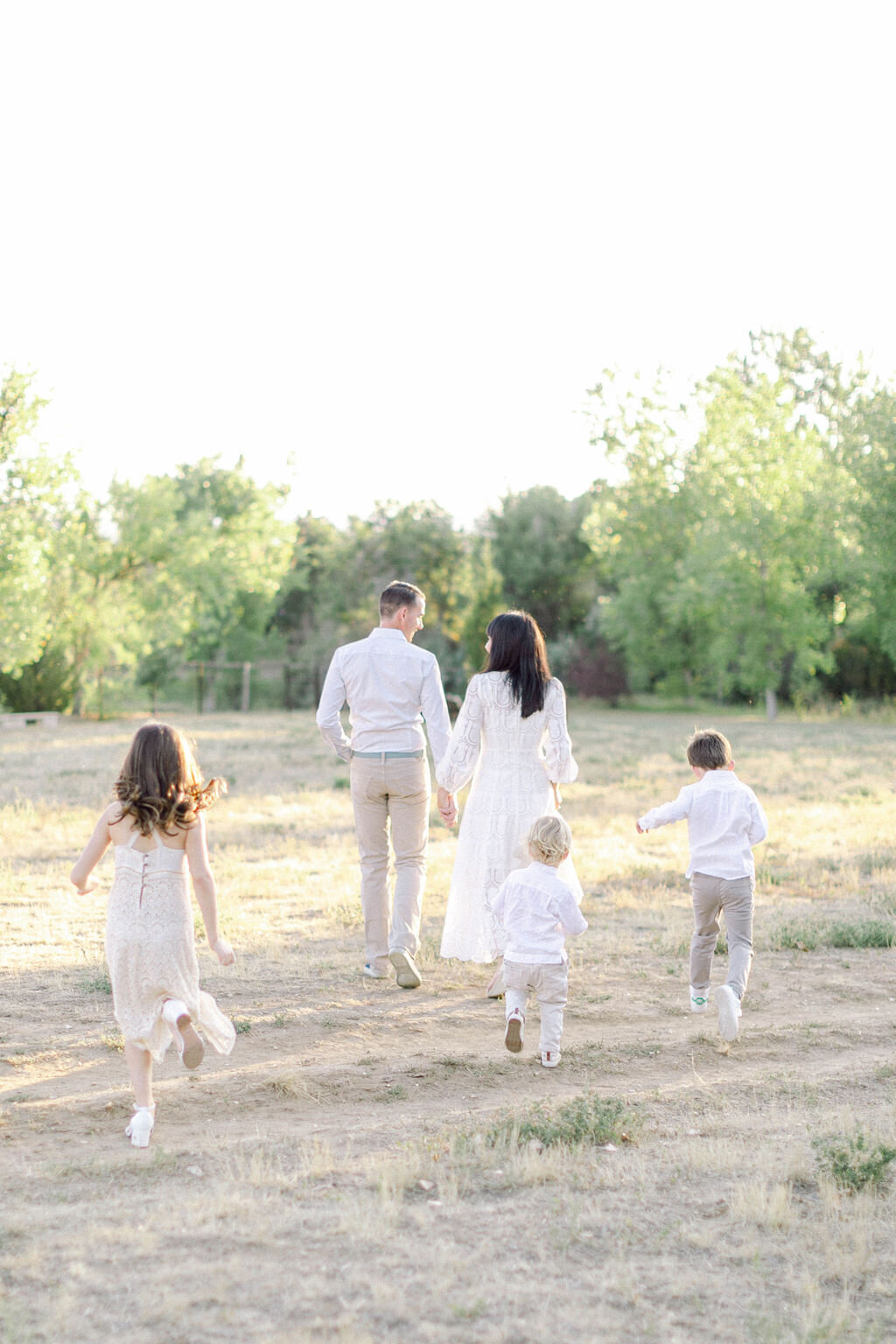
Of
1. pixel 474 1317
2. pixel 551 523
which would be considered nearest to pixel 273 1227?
pixel 474 1317

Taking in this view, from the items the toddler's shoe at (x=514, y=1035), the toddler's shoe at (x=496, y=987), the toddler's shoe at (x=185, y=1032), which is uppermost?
the toddler's shoe at (x=185, y=1032)

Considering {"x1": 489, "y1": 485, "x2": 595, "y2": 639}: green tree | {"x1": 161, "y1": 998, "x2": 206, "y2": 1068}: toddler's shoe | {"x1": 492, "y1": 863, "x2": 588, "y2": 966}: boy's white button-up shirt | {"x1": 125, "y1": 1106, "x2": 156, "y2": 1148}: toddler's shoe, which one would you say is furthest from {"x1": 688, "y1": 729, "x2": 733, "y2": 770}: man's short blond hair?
{"x1": 489, "y1": 485, "x2": 595, "y2": 639}: green tree

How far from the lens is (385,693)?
22.5 feet

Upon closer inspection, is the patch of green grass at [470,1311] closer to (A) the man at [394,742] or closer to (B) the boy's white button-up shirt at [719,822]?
(B) the boy's white button-up shirt at [719,822]

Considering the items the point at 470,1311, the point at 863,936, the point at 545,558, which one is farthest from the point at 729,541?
the point at 470,1311

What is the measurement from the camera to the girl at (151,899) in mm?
4578

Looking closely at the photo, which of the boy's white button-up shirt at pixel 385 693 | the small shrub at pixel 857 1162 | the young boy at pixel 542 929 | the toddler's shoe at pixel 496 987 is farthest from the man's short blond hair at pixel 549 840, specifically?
the small shrub at pixel 857 1162

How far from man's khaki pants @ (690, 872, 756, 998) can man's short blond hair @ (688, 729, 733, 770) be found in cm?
56

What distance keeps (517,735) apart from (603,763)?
15084 millimetres

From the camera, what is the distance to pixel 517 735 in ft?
21.4

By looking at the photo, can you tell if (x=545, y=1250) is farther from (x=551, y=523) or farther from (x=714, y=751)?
(x=551, y=523)

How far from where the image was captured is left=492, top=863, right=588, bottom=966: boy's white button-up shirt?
18.5 feet

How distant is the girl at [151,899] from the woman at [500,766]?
2.06 m

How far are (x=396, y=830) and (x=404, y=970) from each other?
789 millimetres
